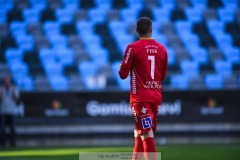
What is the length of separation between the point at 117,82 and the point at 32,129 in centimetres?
261

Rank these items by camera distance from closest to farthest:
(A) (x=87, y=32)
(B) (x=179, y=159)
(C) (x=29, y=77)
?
(B) (x=179, y=159), (C) (x=29, y=77), (A) (x=87, y=32)

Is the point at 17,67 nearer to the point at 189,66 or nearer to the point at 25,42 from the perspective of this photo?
the point at 25,42

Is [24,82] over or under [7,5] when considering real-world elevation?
under

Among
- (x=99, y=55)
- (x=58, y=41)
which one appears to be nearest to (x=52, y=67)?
(x=58, y=41)

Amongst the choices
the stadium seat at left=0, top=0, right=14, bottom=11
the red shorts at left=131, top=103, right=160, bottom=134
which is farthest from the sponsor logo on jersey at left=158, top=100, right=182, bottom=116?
the red shorts at left=131, top=103, right=160, bottom=134

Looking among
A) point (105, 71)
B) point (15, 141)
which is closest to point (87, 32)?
point (105, 71)

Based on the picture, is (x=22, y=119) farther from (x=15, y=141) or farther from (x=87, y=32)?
(x=87, y=32)

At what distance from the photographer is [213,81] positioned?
53.9 feet

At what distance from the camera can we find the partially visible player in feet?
21.3

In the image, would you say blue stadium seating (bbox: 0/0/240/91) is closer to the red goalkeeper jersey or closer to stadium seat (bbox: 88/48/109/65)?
stadium seat (bbox: 88/48/109/65)

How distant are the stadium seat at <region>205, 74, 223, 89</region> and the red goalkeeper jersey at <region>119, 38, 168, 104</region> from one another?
31.2 feet

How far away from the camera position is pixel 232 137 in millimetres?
16000

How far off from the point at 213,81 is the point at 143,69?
10.1 m

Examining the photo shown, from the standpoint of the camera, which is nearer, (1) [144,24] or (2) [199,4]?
(1) [144,24]
